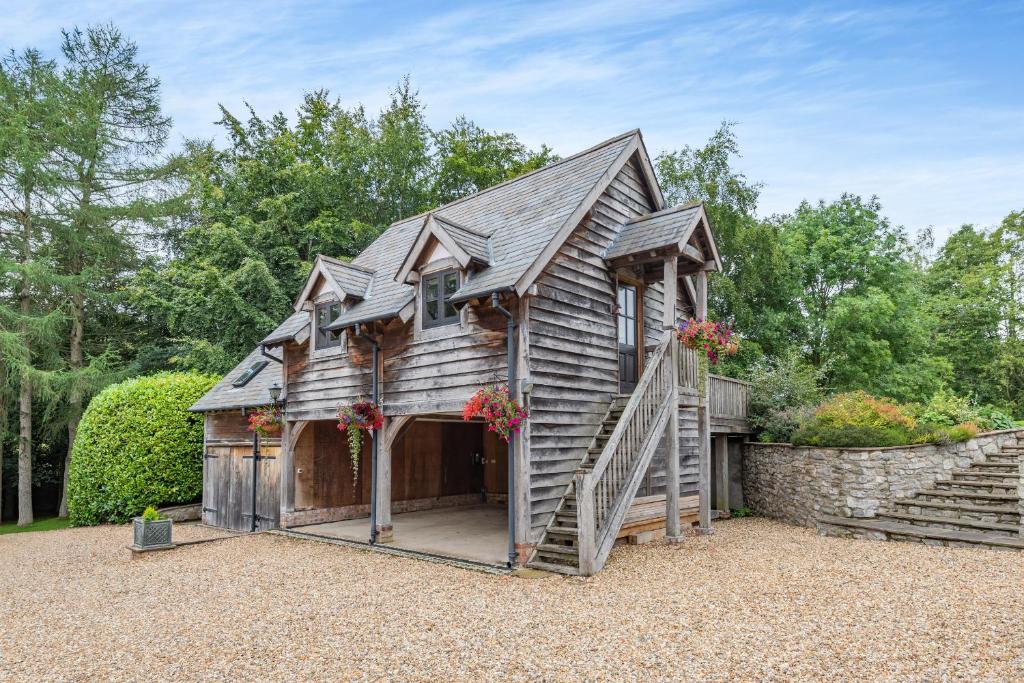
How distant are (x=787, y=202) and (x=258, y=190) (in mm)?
21443

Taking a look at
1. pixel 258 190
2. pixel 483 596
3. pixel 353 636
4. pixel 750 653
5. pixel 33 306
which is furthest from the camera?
pixel 258 190

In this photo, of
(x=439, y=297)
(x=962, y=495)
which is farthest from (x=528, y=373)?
(x=962, y=495)

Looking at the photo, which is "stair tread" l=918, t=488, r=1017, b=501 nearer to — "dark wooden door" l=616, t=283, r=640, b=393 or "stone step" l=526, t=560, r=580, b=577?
"dark wooden door" l=616, t=283, r=640, b=393

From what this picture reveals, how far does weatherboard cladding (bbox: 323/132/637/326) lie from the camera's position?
9891 millimetres

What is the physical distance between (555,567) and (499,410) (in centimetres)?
233

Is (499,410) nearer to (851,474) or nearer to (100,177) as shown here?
(851,474)

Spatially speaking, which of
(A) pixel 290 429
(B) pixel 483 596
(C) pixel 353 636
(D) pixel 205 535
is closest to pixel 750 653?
(B) pixel 483 596

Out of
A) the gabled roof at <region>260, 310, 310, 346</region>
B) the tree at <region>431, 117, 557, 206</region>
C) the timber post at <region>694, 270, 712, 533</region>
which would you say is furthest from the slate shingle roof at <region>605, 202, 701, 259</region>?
the tree at <region>431, 117, 557, 206</region>

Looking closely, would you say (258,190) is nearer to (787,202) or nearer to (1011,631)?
(787,202)

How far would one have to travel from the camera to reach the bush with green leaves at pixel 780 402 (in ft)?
47.5

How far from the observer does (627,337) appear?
1190 centimetres

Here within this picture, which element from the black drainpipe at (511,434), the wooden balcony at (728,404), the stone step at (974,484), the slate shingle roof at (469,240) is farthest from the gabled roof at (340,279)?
the stone step at (974,484)

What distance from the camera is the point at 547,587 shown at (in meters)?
8.05

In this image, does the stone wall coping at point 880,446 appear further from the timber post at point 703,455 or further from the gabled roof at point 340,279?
the gabled roof at point 340,279
